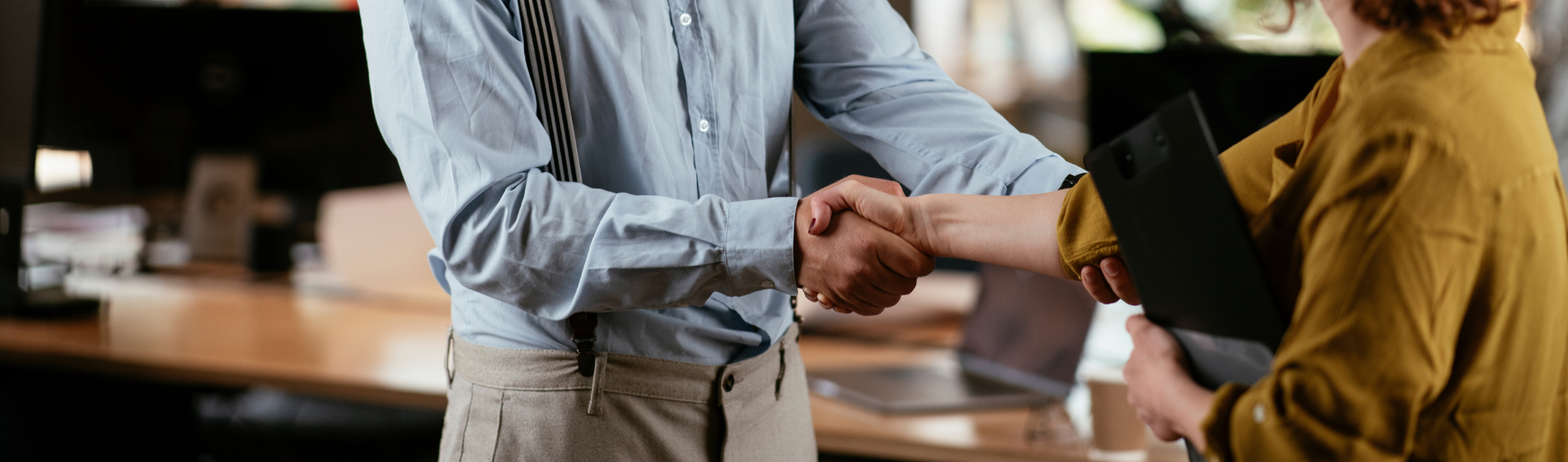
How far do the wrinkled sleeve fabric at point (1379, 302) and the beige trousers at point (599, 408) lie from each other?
21.8 inches

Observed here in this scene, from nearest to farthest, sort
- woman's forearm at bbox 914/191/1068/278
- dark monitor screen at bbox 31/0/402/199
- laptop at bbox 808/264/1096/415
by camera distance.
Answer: woman's forearm at bbox 914/191/1068/278
laptop at bbox 808/264/1096/415
dark monitor screen at bbox 31/0/402/199

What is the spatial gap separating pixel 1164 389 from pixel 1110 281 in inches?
5.1

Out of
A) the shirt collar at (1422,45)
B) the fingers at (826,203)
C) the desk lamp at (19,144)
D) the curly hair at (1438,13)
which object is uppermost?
the curly hair at (1438,13)

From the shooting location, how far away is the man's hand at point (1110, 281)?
2.33ft

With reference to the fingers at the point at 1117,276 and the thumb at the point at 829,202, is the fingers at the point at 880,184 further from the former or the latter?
the fingers at the point at 1117,276

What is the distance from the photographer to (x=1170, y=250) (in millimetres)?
588

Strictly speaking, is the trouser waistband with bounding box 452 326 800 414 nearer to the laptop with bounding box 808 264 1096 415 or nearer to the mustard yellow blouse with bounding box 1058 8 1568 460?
the mustard yellow blouse with bounding box 1058 8 1568 460

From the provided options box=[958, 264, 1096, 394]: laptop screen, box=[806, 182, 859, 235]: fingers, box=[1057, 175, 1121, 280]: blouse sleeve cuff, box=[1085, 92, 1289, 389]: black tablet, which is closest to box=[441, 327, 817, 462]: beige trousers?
box=[806, 182, 859, 235]: fingers

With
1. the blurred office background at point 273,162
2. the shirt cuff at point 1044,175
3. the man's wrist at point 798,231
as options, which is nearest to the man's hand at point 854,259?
the man's wrist at point 798,231

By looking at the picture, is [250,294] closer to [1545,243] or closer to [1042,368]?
[1042,368]

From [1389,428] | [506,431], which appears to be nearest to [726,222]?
[506,431]

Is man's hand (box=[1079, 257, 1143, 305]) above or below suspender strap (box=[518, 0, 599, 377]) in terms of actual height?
below

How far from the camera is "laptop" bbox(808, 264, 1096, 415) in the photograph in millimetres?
1593

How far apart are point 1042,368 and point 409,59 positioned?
1.09 metres
